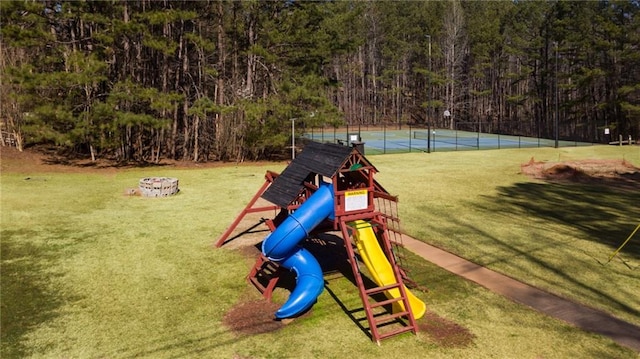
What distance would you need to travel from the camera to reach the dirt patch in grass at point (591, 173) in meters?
23.7

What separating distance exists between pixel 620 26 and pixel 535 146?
15879 mm

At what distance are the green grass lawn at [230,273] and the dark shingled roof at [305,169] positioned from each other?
6.98 ft

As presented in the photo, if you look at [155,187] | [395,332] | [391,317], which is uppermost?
[155,187]

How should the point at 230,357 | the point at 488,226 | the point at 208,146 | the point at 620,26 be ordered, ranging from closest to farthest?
the point at 230,357 < the point at 488,226 < the point at 208,146 < the point at 620,26

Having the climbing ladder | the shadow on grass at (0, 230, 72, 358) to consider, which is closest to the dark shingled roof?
the climbing ladder

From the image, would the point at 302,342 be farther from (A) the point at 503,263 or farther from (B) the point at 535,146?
(B) the point at 535,146

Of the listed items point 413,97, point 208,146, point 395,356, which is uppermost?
point 413,97

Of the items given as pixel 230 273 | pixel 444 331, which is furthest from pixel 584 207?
pixel 230 273

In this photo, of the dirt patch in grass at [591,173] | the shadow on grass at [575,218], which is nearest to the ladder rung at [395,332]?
the shadow on grass at [575,218]

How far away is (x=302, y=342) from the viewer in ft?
26.0

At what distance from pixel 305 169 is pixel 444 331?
14.1ft

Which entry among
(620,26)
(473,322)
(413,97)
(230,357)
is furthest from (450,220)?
(413,97)

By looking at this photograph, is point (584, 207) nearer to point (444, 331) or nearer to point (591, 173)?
point (591, 173)

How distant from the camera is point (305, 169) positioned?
1036 centimetres
